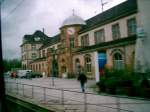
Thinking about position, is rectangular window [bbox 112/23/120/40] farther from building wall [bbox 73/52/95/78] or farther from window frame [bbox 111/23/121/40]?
building wall [bbox 73/52/95/78]

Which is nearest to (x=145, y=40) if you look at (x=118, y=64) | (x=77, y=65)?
(x=118, y=64)

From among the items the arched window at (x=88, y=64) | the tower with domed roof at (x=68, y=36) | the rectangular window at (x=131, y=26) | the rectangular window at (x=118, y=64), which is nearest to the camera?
the rectangular window at (x=118, y=64)

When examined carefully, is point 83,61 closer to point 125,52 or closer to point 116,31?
point 116,31

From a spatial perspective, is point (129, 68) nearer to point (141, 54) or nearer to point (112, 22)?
point (141, 54)

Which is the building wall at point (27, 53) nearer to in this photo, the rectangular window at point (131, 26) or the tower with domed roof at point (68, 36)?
the tower with domed roof at point (68, 36)

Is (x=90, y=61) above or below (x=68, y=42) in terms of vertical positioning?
below

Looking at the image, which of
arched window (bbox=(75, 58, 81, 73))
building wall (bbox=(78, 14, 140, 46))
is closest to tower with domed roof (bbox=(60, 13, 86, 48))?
building wall (bbox=(78, 14, 140, 46))

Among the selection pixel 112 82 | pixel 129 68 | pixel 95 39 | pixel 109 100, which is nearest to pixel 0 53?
pixel 109 100

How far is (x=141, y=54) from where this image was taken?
19844 mm

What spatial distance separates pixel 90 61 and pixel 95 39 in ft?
17.2

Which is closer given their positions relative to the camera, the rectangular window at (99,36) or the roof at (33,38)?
the rectangular window at (99,36)

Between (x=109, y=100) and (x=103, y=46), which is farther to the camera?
(x=103, y=46)

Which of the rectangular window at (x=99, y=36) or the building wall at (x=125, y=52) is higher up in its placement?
the rectangular window at (x=99, y=36)

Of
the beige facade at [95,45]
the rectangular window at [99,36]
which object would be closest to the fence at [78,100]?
the beige facade at [95,45]
